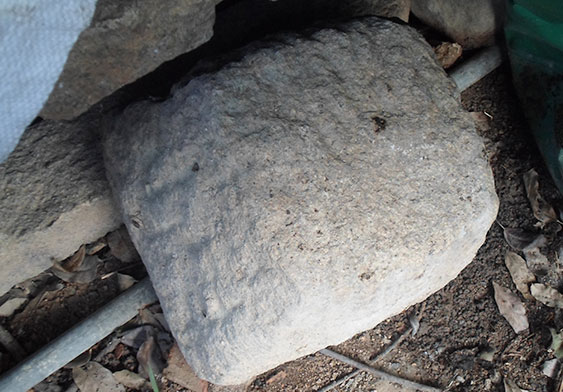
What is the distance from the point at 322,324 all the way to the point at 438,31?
1430 millimetres

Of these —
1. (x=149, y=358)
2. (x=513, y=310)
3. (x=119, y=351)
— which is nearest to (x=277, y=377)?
(x=149, y=358)

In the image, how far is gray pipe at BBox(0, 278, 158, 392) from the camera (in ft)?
6.22

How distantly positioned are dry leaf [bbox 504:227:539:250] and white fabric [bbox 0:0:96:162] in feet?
5.92

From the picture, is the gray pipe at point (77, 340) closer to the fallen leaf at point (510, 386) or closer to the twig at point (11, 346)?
the twig at point (11, 346)

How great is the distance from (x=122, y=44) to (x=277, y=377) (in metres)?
1.38

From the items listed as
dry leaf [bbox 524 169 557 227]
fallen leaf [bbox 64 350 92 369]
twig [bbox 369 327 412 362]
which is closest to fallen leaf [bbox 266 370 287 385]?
twig [bbox 369 327 412 362]

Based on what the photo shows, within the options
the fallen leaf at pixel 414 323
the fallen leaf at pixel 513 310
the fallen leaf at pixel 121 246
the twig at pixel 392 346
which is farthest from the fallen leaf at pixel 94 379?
the fallen leaf at pixel 513 310

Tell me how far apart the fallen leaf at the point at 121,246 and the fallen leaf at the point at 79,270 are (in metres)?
0.07

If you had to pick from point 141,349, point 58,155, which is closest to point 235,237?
point 58,155

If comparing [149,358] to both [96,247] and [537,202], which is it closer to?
[96,247]

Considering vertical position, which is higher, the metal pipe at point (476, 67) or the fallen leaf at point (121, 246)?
the metal pipe at point (476, 67)

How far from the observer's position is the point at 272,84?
4.98 ft

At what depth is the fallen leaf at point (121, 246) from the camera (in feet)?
7.12

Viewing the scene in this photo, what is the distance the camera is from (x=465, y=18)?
2.27 metres
